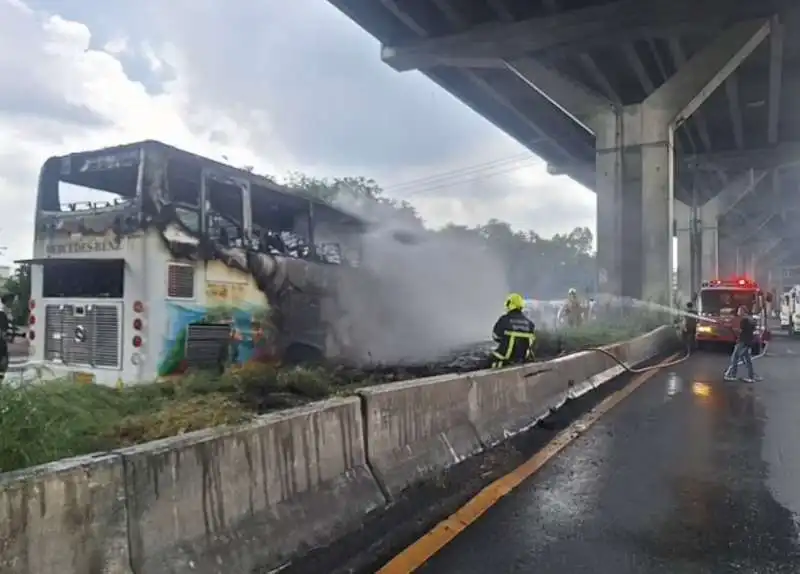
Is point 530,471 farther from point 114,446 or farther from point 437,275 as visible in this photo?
point 437,275

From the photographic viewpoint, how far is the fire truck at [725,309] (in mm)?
24656

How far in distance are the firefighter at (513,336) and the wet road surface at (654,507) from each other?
52.3 inches

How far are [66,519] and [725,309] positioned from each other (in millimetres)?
25989

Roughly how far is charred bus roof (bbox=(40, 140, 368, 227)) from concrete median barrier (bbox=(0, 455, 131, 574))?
22.6 feet

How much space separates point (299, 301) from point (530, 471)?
625cm

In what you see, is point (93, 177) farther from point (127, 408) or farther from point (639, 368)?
point (639, 368)

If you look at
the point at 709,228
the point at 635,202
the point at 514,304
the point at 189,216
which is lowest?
the point at 514,304

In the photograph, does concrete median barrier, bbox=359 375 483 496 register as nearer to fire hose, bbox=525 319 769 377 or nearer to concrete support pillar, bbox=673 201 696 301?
fire hose, bbox=525 319 769 377

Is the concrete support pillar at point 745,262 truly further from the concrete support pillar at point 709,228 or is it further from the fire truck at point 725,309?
the fire truck at point 725,309

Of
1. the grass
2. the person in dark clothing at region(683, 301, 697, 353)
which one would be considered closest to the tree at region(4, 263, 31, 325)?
the grass

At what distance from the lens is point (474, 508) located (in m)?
5.41

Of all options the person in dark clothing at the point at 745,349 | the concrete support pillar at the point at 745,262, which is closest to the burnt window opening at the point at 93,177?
the person in dark clothing at the point at 745,349

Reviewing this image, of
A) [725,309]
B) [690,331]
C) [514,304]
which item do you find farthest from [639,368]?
[690,331]

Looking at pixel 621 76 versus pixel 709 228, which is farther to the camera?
pixel 709 228
